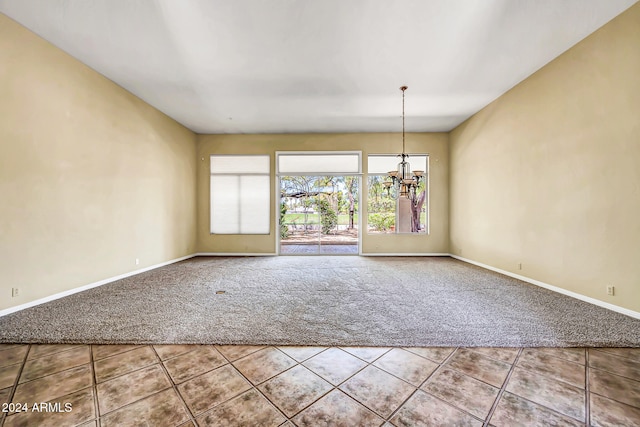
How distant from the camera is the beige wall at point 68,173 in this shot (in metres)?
2.92

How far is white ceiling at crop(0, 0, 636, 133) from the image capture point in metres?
2.68

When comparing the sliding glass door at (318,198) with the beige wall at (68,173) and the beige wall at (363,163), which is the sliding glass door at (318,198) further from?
the beige wall at (68,173)

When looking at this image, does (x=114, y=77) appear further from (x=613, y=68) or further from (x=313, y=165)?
(x=613, y=68)

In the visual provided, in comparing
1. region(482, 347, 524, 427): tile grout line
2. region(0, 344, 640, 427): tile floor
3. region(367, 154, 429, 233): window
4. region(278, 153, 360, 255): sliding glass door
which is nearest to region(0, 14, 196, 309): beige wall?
region(0, 344, 640, 427): tile floor

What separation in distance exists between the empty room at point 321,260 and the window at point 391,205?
105 centimetres

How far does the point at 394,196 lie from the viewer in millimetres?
6855

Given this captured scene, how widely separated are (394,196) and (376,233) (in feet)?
3.79

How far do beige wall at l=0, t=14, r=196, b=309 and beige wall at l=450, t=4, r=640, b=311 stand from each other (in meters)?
7.03

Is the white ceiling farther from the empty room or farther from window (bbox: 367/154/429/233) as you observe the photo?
window (bbox: 367/154/429/233)

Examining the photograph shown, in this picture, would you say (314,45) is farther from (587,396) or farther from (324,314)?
(587,396)

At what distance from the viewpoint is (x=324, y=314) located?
288cm

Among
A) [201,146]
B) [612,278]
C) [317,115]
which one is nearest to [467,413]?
[612,278]

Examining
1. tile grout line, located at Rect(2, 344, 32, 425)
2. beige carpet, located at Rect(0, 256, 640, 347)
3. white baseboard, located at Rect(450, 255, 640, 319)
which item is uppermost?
white baseboard, located at Rect(450, 255, 640, 319)

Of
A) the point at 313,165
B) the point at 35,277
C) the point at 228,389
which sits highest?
the point at 313,165
